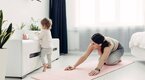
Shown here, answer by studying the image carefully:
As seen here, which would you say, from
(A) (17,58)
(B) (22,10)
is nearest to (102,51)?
(A) (17,58)

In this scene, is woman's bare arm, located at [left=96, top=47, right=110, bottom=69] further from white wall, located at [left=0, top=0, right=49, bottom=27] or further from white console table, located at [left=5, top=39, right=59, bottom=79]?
white wall, located at [left=0, top=0, right=49, bottom=27]

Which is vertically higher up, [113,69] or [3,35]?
[3,35]

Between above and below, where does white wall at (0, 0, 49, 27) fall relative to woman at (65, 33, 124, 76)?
above

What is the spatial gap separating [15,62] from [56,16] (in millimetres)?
3199

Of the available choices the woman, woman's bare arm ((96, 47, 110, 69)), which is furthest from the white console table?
woman's bare arm ((96, 47, 110, 69))

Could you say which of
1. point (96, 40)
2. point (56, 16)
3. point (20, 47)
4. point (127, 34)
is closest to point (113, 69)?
point (96, 40)

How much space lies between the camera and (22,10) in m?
4.54

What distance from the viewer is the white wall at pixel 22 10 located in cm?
387

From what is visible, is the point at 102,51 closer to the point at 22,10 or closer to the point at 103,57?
the point at 103,57

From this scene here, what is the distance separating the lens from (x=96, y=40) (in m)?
3.20

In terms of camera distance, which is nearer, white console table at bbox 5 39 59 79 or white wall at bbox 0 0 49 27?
white console table at bbox 5 39 59 79

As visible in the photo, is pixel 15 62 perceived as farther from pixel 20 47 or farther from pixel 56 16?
pixel 56 16

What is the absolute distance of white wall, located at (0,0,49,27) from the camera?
3.87 m

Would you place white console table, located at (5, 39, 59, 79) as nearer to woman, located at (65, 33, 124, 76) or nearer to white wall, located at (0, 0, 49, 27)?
woman, located at (65, 33, 124, 76)
